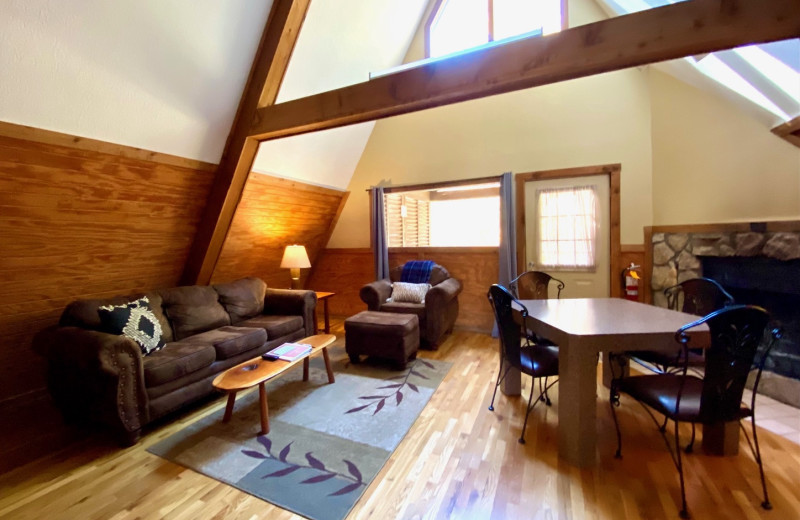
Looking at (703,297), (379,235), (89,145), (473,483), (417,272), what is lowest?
(473,483)

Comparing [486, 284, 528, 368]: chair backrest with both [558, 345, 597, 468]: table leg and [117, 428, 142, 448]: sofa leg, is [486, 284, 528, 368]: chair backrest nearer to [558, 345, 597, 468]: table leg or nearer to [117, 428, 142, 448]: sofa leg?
[558, 345, 597, 468]: table leg

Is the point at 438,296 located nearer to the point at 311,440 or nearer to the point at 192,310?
the point at 311,440

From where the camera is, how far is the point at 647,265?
143 inches

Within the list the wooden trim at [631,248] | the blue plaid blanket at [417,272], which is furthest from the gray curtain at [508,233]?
the wooden trim at [631,248]

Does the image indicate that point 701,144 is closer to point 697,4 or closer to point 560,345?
point 697,4

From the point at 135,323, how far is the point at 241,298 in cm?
118

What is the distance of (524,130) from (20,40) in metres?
4.31

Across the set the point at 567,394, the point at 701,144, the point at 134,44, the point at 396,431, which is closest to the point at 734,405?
the point at 567,394

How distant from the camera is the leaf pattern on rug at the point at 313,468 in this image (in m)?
1.74

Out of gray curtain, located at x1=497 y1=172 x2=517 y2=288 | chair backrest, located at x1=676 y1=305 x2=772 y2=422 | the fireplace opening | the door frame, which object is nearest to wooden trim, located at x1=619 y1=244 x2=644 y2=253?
the door frame

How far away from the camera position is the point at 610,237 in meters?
3.77

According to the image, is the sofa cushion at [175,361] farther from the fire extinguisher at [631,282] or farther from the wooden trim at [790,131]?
the wooden trim at [790,131]

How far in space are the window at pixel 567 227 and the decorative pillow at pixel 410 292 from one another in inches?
59.8

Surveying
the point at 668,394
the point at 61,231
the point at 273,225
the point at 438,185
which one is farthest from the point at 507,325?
the point at 61,231
